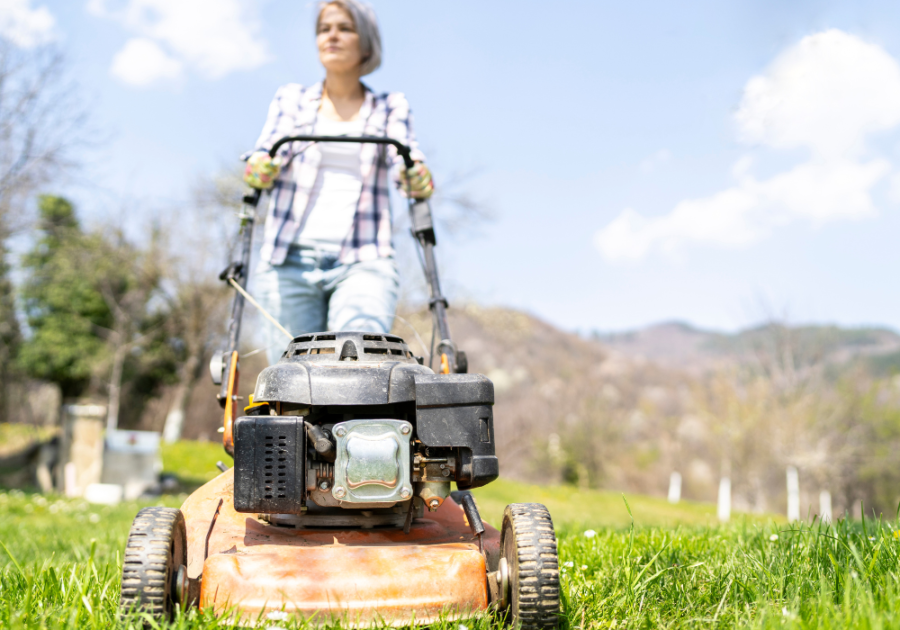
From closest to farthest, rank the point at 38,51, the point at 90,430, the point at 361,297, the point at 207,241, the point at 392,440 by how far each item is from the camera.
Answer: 1. the point at 392,440
2. the point at 361,297
3. the point at 38,51
4. the point at 90,430
5. the point at 207,241

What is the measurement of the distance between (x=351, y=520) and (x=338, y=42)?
6.90 ft

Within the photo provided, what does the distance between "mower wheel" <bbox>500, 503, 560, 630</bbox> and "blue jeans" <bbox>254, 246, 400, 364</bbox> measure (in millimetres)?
1190

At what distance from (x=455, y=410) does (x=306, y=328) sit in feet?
3.94

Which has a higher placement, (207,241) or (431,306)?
(207,241)

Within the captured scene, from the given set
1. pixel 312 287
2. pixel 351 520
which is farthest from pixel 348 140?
pixel 351 520

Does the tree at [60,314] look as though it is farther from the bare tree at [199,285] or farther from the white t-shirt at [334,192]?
the white t-shirt at [334,192]

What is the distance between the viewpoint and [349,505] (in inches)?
82.8

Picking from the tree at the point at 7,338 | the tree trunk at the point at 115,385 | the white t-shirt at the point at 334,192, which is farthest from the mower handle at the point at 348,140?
the tree trunk at the point at 115,385

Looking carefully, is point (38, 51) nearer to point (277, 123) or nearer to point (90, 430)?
point (90, 430)

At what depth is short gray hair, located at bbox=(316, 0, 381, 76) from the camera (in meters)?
3.29

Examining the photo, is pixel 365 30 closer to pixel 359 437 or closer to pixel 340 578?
pixel 359 437

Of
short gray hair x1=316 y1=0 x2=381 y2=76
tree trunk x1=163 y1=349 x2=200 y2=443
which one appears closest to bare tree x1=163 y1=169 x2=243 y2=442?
tree trunk x1=163 y1=349 x2=200 y2=443

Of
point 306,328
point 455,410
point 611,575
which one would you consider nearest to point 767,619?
point 611,575

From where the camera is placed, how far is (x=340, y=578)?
1.93 metres
